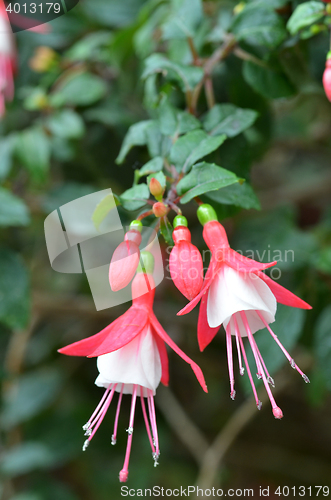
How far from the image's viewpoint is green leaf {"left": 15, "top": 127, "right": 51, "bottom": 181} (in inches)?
32.9

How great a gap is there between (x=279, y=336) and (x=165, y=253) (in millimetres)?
350

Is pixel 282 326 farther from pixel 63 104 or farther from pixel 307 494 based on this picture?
pixel 307 494

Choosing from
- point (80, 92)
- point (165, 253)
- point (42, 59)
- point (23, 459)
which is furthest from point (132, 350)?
point (42, 59)

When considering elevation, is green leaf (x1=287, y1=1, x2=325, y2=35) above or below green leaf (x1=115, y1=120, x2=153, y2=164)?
above

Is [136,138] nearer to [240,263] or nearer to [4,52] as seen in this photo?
[240,263]

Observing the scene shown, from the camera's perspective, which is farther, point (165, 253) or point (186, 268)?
point (165, 253)

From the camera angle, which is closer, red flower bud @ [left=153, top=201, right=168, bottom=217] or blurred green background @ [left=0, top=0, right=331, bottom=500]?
red flower bud @ [left=153, top=201, right=168, bottom=217]

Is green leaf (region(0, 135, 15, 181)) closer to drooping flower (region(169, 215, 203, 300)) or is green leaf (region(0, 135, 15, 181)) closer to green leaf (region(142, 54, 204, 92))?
green leaf (region(142, 54, 204, 92))

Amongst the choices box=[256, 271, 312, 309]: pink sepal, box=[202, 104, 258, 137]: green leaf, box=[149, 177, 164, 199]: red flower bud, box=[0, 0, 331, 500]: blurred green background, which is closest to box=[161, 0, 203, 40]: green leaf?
box=[0, 0, 331, 500]: blurred green background

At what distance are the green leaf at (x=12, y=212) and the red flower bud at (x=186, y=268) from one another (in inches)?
14.4

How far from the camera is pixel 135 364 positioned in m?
0.43

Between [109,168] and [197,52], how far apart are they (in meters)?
0.34

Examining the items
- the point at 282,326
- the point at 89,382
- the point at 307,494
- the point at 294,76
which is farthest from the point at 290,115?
the point at 307,494

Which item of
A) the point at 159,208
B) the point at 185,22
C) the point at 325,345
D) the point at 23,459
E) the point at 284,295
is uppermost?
the point at 185,22
